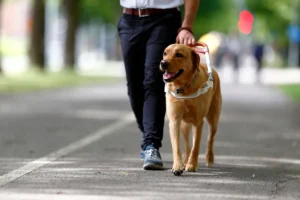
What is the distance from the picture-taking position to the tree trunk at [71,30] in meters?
39.0

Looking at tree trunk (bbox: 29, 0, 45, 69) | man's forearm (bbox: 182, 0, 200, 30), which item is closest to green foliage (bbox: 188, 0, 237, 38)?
tree trunk (bbox: 29, 0, 45, 69)

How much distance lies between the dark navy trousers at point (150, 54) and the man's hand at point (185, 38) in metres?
0.22

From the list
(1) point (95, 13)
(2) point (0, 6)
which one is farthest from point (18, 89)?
(1) point (95, 13)

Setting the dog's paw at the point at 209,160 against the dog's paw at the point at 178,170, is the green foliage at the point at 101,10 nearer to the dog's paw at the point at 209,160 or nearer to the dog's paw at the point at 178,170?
the dog's paw at the point at 209,160

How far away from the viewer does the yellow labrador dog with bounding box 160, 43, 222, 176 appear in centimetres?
808

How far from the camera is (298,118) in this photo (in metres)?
17.1

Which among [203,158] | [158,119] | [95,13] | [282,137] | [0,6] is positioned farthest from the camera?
[95,13]

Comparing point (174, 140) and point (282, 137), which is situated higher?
point (174, 140)

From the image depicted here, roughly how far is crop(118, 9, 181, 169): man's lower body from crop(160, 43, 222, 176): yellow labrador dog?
1.22ft

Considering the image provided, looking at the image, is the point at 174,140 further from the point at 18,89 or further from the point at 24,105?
the point at 18,89

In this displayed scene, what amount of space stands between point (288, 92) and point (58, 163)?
1904 centimetres

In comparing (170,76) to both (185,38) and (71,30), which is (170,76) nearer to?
(185,38)

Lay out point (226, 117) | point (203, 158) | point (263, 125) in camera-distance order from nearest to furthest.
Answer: point (203, 158) < point (263, 125) < point (226, 117)

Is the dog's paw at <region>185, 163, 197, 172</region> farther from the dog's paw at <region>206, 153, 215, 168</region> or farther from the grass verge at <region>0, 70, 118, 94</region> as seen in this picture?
the grass verge at <region>0, 70, 118, 94</region>
